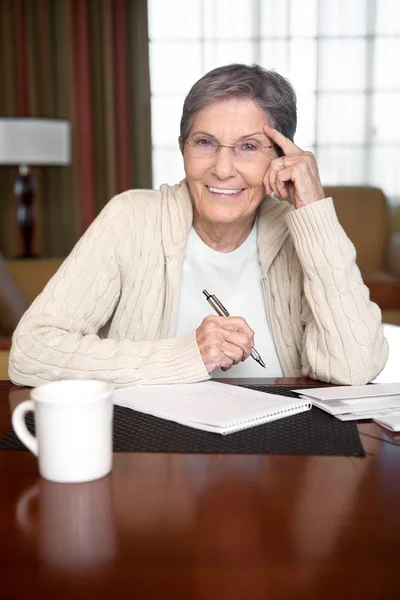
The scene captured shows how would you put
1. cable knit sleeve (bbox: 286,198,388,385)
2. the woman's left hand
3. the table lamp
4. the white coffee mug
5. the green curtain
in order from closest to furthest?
the white coffee mug, cable knit sleeve (bbox: 286,198,388,385), the woman's left hand, the table lamp, the green curtain

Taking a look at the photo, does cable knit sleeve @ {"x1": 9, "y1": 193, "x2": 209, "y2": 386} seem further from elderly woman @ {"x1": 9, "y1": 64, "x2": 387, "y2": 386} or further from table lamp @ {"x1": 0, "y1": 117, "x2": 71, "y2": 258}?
table lamp @ {"x1": 0, "y1": 117, "x2": 71, "y2": 258}

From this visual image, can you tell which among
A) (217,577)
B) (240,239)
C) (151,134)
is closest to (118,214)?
(240,239)

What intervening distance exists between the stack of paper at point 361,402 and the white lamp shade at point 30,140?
11.0ft

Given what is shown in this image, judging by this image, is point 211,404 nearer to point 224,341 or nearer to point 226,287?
point 224,341

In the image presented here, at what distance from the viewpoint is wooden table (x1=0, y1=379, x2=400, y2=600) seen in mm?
603

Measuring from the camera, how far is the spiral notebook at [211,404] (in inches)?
39.9

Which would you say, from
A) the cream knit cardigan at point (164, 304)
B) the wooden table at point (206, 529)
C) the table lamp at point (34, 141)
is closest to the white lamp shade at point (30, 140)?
the table lamp at point (34, 141)

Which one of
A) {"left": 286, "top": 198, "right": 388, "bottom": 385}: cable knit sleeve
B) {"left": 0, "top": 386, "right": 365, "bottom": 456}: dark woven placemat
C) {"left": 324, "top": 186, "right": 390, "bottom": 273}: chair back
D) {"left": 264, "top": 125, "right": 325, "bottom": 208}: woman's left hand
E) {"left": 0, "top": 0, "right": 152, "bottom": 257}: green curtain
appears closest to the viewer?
{"left": 0, "top": 386, "right": 365, "bottom": 456}: dark woven placemat

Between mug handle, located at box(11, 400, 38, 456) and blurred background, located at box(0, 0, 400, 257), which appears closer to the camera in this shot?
mug handle, located at box(11, 400, 38, 456)

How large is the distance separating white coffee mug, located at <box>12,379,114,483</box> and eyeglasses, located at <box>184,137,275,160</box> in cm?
91

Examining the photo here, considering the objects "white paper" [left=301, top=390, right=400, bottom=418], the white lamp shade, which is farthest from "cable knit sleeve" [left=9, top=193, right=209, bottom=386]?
the white lamp shade

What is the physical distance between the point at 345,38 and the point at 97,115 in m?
1.81

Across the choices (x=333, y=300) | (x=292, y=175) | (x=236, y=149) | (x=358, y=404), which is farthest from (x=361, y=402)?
(x=236, y=149)

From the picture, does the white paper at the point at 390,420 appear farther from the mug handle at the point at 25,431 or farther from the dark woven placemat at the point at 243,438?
the mug handle at the point at 25,431
